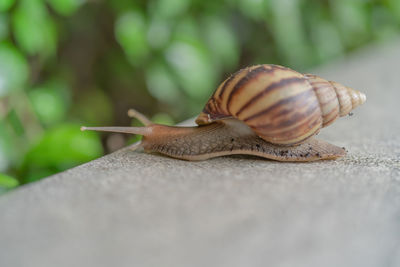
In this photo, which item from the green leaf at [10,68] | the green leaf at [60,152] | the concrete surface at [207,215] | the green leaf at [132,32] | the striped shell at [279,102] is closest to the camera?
the concrete surface at [207,215]

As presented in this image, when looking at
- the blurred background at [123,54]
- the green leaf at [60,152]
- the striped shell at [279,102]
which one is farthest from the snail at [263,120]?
the blurred background at [123,54]

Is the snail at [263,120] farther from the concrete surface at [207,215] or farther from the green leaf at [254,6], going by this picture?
the green leaf at [254,6]

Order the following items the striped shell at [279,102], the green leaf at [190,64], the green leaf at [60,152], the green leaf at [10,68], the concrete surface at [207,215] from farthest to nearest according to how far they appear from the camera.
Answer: the green leaf at [190,64] < the green leaf at [10,68] < the green leaf at [60,152] < the striped shell at [279,102] < the concrete surface at [207,215]

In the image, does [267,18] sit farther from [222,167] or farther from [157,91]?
[222,167]

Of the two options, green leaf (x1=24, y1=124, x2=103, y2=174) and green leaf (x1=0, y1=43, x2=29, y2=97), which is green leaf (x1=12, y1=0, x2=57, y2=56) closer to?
green leaf (x1=0, y1=43, x2=29, y2=97)

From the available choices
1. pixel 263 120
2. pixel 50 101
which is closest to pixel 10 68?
pixel 50 101

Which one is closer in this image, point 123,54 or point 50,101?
point 50,101

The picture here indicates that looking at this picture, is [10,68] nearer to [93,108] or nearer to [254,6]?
[93,108]

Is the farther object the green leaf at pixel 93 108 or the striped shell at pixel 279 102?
the green leaf at pixel 93 108
